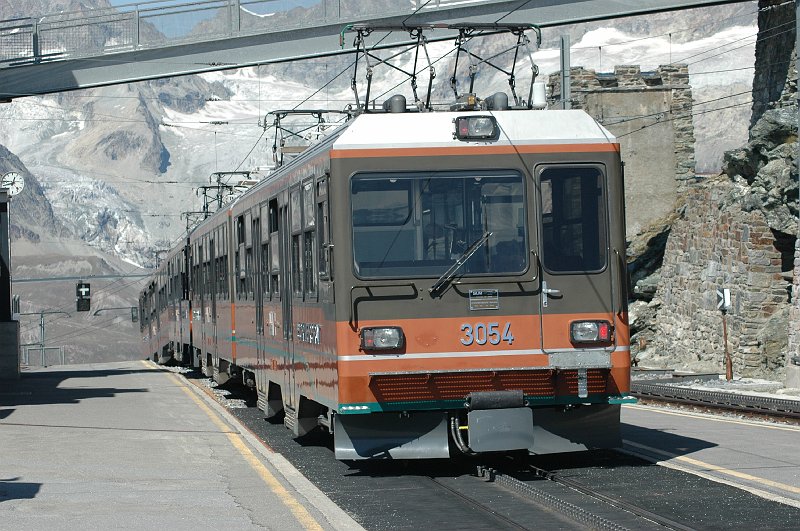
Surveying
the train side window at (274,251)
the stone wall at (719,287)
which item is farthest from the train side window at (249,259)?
the stone wall at (719,287)

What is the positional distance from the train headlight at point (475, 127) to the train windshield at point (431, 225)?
314mm

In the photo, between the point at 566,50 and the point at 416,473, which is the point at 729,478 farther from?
the point at 566,50

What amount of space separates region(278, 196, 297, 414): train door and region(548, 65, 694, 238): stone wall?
34.3m

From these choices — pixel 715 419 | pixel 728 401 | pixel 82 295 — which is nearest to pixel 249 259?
pixel 715 419

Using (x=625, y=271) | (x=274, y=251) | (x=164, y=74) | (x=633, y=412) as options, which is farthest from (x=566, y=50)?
(x=625, y=271)

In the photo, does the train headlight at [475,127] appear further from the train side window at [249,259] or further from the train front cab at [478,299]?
the train side window at [249,259]

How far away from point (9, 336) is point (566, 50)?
15.1 m

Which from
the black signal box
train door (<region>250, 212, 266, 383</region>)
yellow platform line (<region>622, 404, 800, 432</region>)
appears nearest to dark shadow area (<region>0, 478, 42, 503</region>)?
train door (<region>250, 212, 266, 383</region>)

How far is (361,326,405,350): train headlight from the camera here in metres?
11.6

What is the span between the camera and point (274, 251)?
1553 cm

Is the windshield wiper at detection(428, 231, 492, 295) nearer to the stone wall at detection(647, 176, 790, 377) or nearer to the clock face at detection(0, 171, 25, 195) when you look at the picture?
the stone wall at detection(647, 176, 790, 377)

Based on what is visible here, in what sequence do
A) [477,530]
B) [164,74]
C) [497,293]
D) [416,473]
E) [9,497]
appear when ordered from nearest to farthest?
1. [477,530]
2. [9,497]
3. [497,293]
4. [416,473]
5. [164,74]

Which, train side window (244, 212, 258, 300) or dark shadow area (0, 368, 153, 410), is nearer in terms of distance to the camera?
train side window (244, 212, 258, 300)

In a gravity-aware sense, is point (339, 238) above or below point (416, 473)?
above
